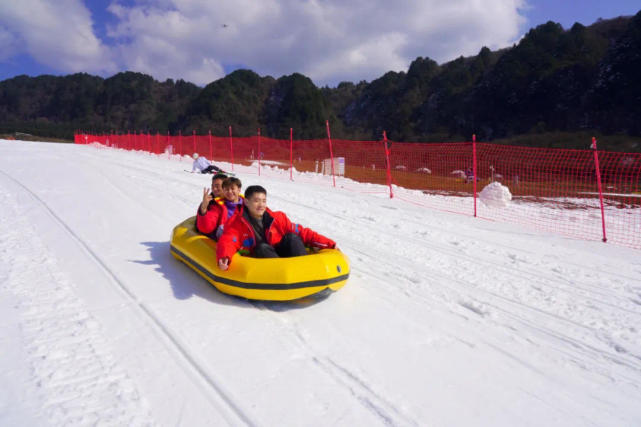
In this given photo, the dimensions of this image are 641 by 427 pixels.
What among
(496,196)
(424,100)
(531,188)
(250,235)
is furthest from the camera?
(424,100)

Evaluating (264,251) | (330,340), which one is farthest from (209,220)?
(330,340)

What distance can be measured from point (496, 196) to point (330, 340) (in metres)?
8.48

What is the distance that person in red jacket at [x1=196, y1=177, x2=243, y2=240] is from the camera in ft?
14.7

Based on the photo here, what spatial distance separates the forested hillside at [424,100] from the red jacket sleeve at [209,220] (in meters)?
29.0

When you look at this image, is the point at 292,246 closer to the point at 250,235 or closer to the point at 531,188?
the point at 250,235

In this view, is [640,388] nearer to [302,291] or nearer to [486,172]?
[302,291]

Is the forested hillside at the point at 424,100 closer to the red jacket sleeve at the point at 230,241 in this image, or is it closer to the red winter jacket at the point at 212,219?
the red winter jacket at the point at 212,219

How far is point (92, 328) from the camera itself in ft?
10.1

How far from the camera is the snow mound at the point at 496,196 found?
33.0 feet

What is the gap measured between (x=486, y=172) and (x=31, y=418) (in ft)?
56.2

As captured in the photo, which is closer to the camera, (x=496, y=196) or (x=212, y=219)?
(x=212, y=219)

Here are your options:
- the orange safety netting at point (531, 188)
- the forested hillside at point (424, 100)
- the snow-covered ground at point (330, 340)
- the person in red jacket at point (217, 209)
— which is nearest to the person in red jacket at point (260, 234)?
the snow-covered ground at point (330, 340)

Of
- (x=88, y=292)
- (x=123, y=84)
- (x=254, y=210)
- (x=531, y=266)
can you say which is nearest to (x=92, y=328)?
(x=88, y=292)

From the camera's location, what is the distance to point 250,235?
3.81m
